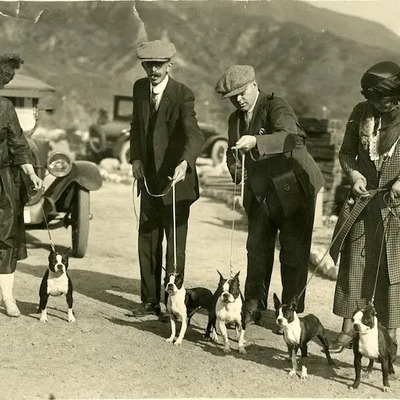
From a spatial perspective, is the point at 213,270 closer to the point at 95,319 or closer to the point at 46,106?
the point at 95,319

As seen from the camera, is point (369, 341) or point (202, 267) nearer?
point (369, 341)

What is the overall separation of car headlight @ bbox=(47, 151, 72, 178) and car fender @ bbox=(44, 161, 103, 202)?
3.5 inches

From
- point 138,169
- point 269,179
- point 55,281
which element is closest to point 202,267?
point 138,169

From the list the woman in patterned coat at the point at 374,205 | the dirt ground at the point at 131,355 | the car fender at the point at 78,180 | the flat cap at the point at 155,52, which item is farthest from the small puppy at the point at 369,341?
the car fender at the point at 78,180

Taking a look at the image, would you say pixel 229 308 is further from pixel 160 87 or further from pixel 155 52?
pixel 155 52

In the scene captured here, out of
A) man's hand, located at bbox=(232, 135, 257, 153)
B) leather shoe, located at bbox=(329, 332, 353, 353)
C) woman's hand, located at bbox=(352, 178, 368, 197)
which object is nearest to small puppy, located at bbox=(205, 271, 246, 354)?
leather shoe, located at bbox=(329, 332, 353, 353)

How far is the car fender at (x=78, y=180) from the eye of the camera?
29.7 feet

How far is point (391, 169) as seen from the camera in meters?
5.17

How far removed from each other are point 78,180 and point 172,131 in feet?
10.3

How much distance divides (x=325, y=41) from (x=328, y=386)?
826 inches

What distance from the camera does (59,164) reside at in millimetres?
9148

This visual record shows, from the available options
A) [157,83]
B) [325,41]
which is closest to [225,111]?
[325,41]

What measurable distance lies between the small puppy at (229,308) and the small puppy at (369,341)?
0.92m

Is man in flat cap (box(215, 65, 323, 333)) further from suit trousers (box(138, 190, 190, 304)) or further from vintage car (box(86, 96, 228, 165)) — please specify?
vintage car (box(86, 96, 228, 165))
